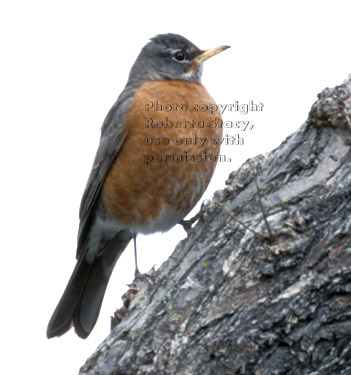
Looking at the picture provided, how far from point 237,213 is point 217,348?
1048mm

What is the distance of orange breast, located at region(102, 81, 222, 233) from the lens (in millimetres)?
6031

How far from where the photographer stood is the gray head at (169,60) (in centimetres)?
708

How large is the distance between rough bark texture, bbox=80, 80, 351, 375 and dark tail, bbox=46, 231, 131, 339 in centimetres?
225

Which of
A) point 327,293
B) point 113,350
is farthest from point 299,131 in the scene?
point 113,350

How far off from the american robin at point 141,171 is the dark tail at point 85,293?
0.03 feet

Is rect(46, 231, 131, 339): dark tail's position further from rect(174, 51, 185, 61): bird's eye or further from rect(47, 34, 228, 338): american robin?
rect(174, 51, 185, 61): bird's eye

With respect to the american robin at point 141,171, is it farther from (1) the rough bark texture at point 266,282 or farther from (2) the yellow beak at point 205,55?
(1) the rough bark texture at point 266,282

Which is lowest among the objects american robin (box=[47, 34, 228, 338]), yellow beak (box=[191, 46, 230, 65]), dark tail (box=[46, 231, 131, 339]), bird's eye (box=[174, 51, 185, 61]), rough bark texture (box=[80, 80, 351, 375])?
rough bark texture (box=[80, 80, 351, 375])

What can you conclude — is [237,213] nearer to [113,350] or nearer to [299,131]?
[299,131]

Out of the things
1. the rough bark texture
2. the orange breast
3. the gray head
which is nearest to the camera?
the rough bark texture

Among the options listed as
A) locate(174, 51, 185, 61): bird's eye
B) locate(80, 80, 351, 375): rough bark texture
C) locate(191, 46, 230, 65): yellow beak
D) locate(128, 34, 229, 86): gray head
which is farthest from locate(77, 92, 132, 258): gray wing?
locate(80, 80, 351, 375): rough bark texture

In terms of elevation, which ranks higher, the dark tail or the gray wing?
the gray wing

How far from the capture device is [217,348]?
352 centimetres

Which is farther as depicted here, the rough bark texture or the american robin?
the american robin
